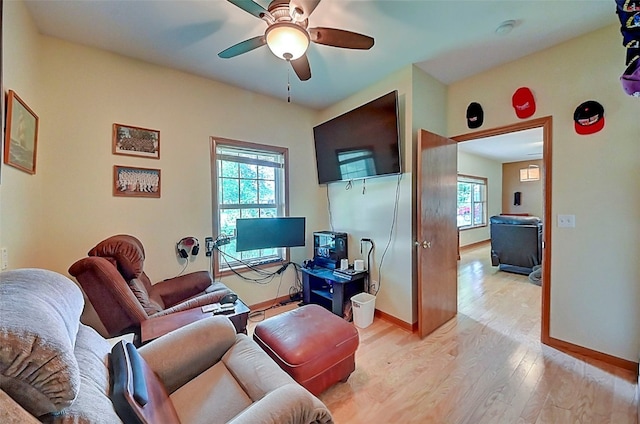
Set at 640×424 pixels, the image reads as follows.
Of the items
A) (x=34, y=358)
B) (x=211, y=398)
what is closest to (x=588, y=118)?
(x=211, y=398)

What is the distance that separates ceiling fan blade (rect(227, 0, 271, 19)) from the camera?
1.44 metres

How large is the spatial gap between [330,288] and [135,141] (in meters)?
2.61

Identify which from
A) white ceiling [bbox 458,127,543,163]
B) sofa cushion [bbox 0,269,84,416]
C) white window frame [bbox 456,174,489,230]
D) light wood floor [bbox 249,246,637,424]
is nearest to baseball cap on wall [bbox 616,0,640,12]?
light wood floor [bbox 249,246,637,424]

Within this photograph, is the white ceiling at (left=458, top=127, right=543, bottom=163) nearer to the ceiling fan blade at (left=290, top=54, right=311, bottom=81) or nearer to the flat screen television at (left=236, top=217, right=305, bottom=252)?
the flat screen television at (left=236, top=217, right=305, bottom=252)

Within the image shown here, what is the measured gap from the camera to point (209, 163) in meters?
2.90

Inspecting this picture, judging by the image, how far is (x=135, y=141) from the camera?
8.14 ft

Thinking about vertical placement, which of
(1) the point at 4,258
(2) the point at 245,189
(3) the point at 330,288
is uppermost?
(2) the point at 245,189

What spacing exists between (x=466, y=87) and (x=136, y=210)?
366 cm

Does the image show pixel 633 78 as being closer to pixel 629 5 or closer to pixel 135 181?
pixel 629 5

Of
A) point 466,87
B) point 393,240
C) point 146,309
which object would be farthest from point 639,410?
point 146,309

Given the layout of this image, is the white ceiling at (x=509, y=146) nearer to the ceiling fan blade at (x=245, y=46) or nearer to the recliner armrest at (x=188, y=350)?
the ceiling fan blade at (x=245, y=46)

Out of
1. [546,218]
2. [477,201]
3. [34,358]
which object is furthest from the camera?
[477,201]

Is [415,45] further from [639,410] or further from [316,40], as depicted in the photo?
[639,410]

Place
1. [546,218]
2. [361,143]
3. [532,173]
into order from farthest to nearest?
[532,173]
[361,143]
[546,218]
